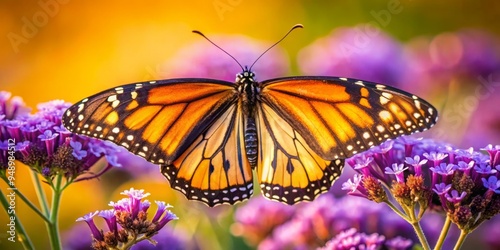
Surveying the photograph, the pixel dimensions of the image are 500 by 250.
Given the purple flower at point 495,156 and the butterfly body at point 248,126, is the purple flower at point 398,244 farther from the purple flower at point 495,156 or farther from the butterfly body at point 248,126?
the purple flower at point 495,156

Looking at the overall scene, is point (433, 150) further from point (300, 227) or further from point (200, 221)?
point (200, 221)

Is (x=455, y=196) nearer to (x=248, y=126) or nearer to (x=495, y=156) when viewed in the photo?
(x=495, y=156)

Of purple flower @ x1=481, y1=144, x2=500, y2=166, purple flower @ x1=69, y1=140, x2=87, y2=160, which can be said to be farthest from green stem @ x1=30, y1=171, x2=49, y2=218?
purple flower @ x1=481, y1=144, x2=500, y2=166

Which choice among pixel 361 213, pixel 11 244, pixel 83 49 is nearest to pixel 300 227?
pixel 361 213

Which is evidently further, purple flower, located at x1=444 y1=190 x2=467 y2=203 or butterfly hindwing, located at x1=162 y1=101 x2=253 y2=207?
butterfly hindwing, located at x1=162 y1=101 x2=253 y2=207

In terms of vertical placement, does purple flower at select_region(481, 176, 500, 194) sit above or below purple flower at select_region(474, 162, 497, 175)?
below

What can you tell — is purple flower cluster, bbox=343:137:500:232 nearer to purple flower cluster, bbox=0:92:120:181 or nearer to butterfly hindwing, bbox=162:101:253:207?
butterfly hindwing, bbox=162:101:253:207
